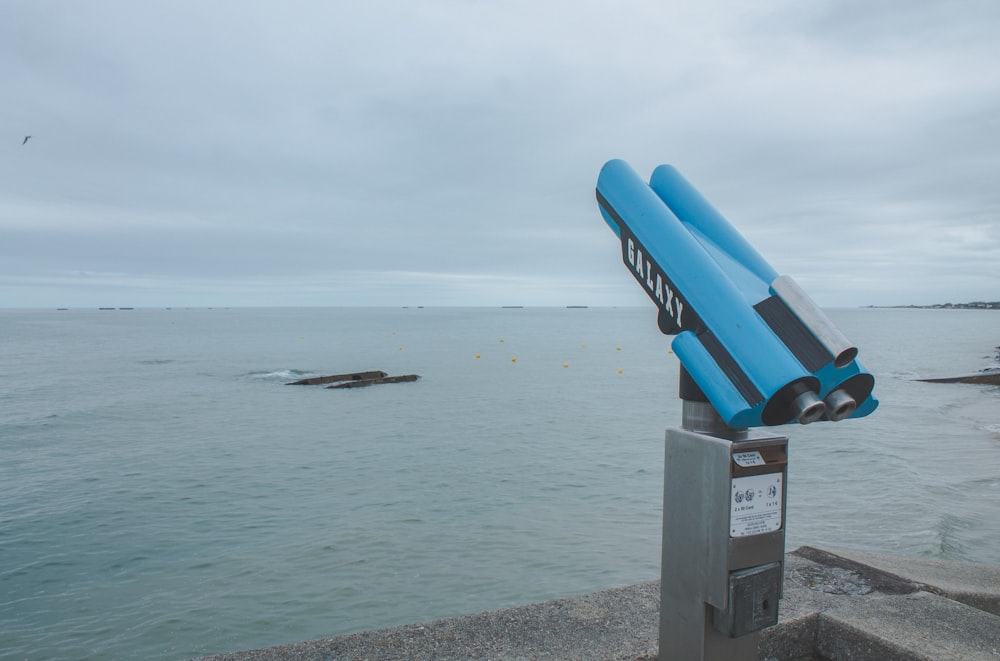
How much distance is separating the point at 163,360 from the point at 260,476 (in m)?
38.1

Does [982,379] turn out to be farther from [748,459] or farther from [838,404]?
[838,404]

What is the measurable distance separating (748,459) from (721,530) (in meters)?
0.24

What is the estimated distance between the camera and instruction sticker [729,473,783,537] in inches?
86.7

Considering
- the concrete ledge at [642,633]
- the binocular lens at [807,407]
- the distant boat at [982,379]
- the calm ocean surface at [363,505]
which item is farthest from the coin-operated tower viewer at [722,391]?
the distant boat at [982,379]

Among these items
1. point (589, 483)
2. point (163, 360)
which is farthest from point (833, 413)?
point (163, 360)

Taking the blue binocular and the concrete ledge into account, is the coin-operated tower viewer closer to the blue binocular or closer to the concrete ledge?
the blue binocular

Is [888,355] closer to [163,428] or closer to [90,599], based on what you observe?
[163,428]

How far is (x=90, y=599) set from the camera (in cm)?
852

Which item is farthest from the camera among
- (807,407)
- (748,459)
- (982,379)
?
(982,379)

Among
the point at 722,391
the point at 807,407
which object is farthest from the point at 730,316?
the point at 807,407

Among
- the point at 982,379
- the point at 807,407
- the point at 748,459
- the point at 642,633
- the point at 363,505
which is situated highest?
the point at 807,407

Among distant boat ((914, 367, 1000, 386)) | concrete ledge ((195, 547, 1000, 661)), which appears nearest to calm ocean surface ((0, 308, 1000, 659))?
distant boat ((914, 367, 1000, 386))

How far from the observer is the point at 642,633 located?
3.12m

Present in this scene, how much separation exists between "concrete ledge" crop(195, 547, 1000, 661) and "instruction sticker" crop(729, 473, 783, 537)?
97cm
